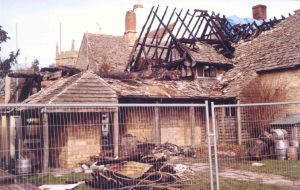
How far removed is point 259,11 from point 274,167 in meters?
21.3

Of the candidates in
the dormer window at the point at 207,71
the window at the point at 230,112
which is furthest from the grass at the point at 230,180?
the dormer window at the point at 207,71

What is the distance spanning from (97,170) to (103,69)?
1870 centimetres

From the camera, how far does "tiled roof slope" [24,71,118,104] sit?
50.4ft

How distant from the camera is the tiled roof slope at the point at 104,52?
30.2 m

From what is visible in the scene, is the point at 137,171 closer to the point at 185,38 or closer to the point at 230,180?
the point at 230,180

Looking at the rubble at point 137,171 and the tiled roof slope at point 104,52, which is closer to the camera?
the rubble at point 137,171

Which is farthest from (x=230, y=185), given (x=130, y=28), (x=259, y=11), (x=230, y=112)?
(x=130, y=28)

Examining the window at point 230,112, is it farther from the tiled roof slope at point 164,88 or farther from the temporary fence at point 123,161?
the temporary fence at point 123,161

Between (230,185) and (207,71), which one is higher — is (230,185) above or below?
below

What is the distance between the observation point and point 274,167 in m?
12.6

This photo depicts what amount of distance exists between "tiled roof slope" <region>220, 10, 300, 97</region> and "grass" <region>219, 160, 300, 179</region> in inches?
300

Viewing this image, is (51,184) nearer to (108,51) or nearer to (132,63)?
(132,63)

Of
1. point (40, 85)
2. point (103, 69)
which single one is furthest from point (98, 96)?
point (103, 69)

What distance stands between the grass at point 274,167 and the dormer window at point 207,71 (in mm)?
9692
